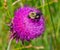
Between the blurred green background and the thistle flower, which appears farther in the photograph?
the blurred green background

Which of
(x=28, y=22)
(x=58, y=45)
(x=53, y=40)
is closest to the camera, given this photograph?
(x=28, y=22)

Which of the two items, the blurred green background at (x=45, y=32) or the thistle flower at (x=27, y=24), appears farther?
the blurred green background at (x=45, y=32)

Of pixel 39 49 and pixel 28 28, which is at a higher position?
pixel 28 28

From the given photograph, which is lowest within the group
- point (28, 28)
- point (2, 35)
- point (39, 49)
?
point (39, 49)

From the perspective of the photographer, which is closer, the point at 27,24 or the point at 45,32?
the point at 27,24

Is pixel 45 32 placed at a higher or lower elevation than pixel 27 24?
lower

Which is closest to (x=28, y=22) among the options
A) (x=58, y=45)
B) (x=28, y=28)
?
(x=28, y=28)

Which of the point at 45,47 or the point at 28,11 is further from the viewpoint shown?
the point at 45,47

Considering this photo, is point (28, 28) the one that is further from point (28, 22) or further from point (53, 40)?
point (53, 40)
